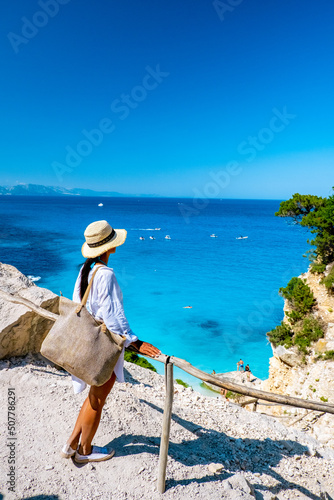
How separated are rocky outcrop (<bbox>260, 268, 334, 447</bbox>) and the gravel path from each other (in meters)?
2.62

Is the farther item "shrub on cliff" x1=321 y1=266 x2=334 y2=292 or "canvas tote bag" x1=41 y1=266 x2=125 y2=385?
"shrub on cliff" x1=321 y1=266 x2=334 y2=292

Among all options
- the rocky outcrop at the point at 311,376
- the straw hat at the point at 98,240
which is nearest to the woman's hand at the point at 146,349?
the straw hat at the point at 98,240

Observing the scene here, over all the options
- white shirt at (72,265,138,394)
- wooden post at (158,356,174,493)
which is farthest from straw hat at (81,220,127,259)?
wooden post at (158,356,174,493)

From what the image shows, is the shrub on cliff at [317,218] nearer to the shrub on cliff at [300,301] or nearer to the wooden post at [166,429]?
the shrub on cliff at [300,301]

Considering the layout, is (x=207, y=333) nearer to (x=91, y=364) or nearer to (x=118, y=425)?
(x=118, y=425)

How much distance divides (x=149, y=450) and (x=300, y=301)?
971 centimetres

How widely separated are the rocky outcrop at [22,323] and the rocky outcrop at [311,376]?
5853mm

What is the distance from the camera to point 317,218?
43.1 ft

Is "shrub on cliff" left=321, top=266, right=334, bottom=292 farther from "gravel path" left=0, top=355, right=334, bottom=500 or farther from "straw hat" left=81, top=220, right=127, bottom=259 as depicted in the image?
"straw hat" left=81, top=220, right=127, bottom=259

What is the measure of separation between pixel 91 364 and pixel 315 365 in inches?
364

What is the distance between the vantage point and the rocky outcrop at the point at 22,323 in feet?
17.1

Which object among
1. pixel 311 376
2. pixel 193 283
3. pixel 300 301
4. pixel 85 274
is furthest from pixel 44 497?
pixel 193 283

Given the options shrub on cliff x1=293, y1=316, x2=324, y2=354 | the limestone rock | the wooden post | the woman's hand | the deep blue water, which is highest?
the woman's hand

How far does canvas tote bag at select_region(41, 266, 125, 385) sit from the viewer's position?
110 inches
